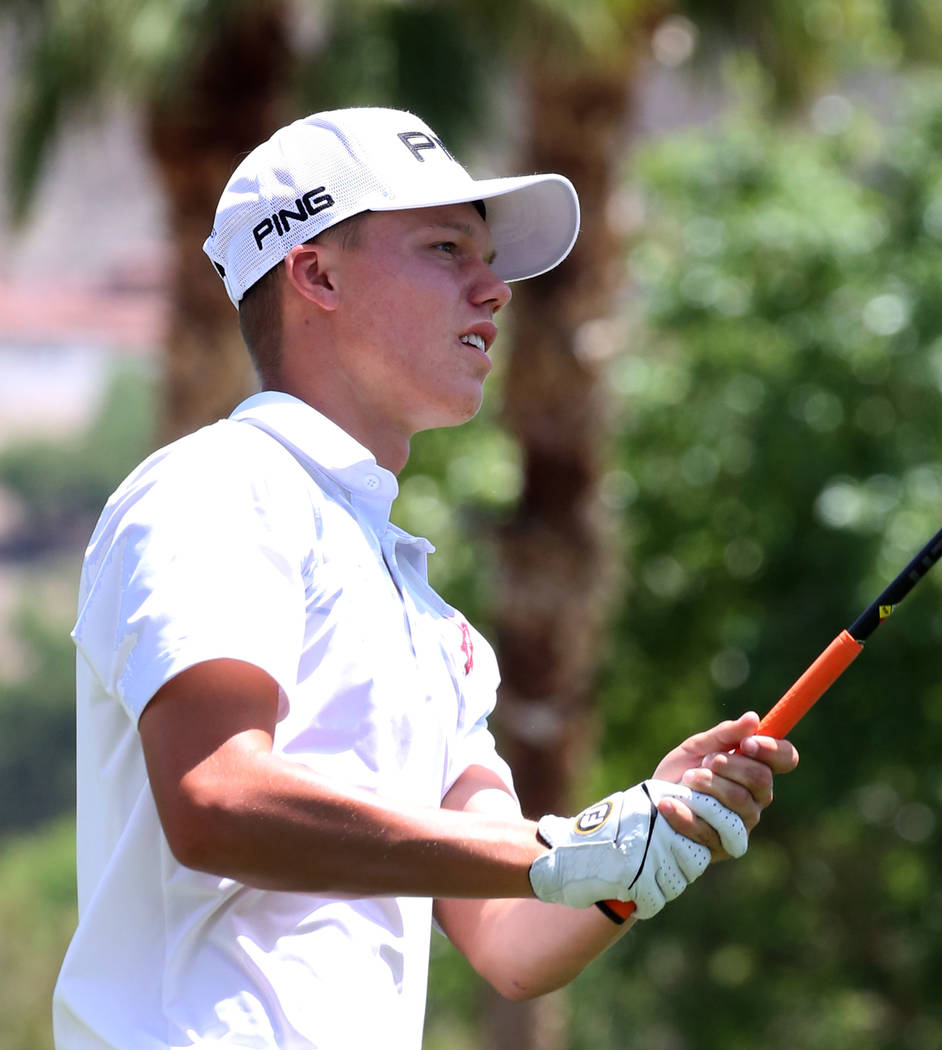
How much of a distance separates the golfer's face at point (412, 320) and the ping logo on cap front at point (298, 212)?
2.7 inches

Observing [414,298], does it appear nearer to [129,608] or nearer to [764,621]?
[129,608]

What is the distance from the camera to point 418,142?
8.57 ft

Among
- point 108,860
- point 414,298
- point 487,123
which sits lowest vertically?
point 108,860

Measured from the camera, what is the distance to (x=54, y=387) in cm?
6328

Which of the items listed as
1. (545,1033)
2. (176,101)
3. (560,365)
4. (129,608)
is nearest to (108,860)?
(129,608)

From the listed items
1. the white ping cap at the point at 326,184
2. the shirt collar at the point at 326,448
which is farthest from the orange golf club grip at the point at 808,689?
the white ping cap at the point at 326,184

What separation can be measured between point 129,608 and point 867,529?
9.32 meters

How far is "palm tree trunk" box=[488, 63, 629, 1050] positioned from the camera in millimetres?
9641

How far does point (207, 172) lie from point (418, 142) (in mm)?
6204

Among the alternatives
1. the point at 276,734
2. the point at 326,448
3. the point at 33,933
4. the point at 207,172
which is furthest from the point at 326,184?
the point at 33,933

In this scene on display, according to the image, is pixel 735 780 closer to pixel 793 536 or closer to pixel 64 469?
pixel 793 536

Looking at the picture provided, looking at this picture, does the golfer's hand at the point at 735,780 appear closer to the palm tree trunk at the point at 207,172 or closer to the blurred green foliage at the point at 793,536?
the palm tree trunk at the point at 207,172

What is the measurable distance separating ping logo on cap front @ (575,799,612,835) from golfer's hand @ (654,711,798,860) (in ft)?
0.21

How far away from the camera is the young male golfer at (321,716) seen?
2.05 metres
